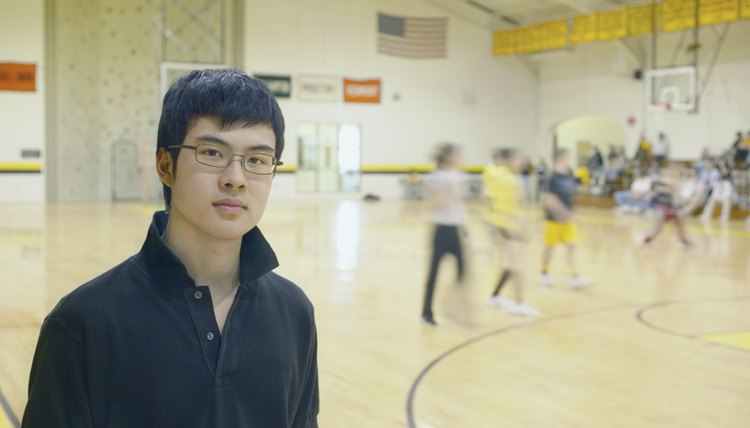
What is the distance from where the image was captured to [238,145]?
1.69m

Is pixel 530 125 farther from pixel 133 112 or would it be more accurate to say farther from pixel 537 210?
pixel 133 112

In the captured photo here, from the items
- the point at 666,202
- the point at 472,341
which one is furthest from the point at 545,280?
the point at 666,202

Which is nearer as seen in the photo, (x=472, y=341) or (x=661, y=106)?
(x=472, y=341)

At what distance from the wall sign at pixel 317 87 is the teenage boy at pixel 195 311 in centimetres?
2554

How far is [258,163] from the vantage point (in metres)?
1.73

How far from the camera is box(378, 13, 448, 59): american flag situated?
27.4 meters

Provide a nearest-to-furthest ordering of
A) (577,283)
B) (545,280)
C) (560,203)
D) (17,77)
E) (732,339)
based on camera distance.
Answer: (732,339) → (560,203) → (577,283) → (545,280) → (17,77)

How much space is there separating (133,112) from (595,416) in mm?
22771

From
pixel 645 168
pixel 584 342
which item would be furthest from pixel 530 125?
pixel 584 342

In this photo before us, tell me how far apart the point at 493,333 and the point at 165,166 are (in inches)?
245

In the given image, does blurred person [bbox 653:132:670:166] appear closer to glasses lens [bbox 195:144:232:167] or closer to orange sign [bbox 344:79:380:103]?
orange sign [bbox 344:79:380:103]

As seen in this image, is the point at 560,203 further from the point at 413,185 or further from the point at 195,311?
the point at 413,185

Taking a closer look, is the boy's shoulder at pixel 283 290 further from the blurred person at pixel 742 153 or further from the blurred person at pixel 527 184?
the blurred person at pixel 527 184

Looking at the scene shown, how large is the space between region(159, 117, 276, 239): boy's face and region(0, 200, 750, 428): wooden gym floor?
11.4ft
